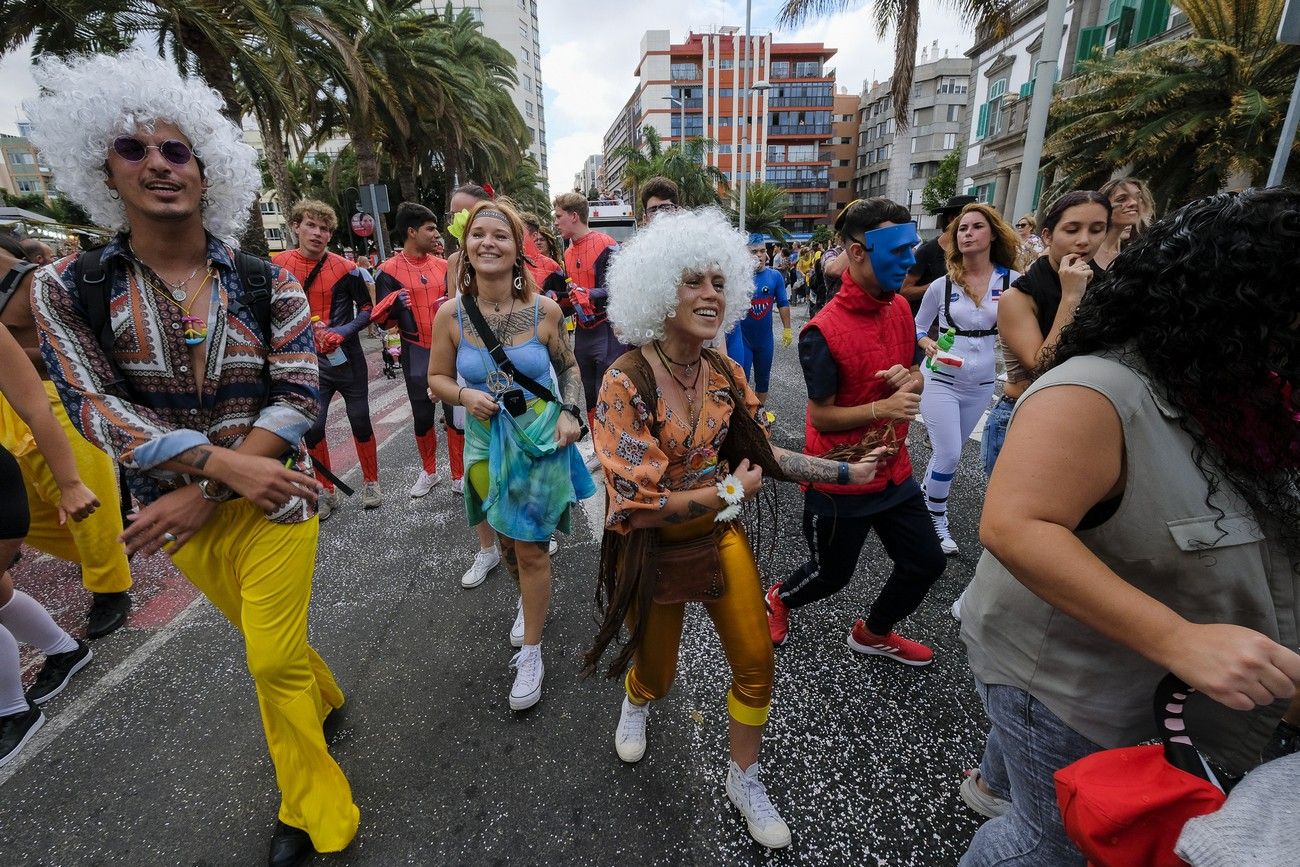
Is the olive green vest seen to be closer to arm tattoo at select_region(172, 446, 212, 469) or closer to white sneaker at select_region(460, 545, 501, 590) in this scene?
arm tattoo at select_region(172, 446, 212, 469)

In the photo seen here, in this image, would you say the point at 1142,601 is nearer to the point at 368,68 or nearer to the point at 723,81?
the point at 368,68

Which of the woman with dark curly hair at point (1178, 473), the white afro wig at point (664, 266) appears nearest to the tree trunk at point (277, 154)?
the white afro wig at point (664, 266)

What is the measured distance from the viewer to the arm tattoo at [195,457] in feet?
5.25

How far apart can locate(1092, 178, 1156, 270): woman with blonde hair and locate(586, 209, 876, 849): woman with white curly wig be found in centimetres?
232

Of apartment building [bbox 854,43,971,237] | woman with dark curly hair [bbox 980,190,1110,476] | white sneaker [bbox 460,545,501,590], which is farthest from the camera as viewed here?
apartment building [bbox 854,43,971,237]

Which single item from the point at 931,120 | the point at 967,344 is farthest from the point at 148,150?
the point at 931,120

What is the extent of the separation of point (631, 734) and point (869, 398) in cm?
165

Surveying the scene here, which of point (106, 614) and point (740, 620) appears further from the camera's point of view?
point (106, 614)

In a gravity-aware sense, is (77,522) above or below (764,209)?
below

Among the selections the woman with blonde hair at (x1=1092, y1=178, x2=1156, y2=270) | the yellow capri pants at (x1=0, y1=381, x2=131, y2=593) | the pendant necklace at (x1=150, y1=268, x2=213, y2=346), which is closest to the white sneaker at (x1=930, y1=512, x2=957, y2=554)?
the woman with blonde hair at (x1=1092, y1=178, x2=1156, y2=270)

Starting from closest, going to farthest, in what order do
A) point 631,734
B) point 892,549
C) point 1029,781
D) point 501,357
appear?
point 1029,781, point 631,734, point 892,549, point 501,357

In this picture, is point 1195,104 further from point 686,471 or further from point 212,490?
point 212,490

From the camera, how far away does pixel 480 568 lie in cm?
356

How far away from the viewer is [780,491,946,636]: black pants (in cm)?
241
